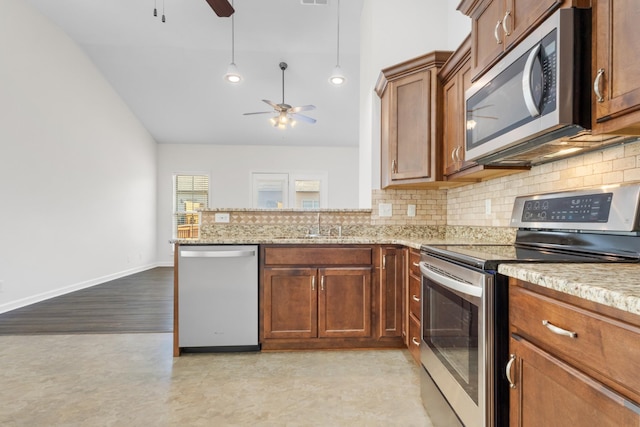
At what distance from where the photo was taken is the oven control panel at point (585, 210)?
123 cm

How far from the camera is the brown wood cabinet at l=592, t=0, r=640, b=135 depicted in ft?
3.20

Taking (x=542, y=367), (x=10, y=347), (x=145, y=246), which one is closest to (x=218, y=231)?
(x=10, y=347)

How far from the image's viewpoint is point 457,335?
1.42 metres

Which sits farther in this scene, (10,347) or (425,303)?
(10,347)

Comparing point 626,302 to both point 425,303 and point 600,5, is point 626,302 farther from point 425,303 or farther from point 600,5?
point 425,303

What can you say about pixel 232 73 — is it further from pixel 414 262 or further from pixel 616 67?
pixel 616 67

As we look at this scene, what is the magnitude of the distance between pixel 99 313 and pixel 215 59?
3890 mm

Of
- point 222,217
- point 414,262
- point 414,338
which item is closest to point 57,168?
point 222,217

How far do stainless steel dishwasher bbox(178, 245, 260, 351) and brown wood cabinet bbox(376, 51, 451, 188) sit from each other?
133 centimetres

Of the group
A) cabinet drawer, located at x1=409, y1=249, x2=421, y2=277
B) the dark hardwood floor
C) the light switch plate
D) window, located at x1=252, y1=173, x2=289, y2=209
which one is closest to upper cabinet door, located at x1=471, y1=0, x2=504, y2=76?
cabinet drawer, located at x1=409, y1=249, x2=421, y2=277

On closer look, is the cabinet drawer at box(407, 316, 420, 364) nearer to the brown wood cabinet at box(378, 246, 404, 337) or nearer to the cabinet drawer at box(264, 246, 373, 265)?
the brown wood cabinet at box(378, 246, 404, 337)

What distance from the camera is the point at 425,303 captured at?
1.80 metres

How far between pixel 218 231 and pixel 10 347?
1.80 metres

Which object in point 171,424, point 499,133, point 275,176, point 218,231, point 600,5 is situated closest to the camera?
point 600,5
